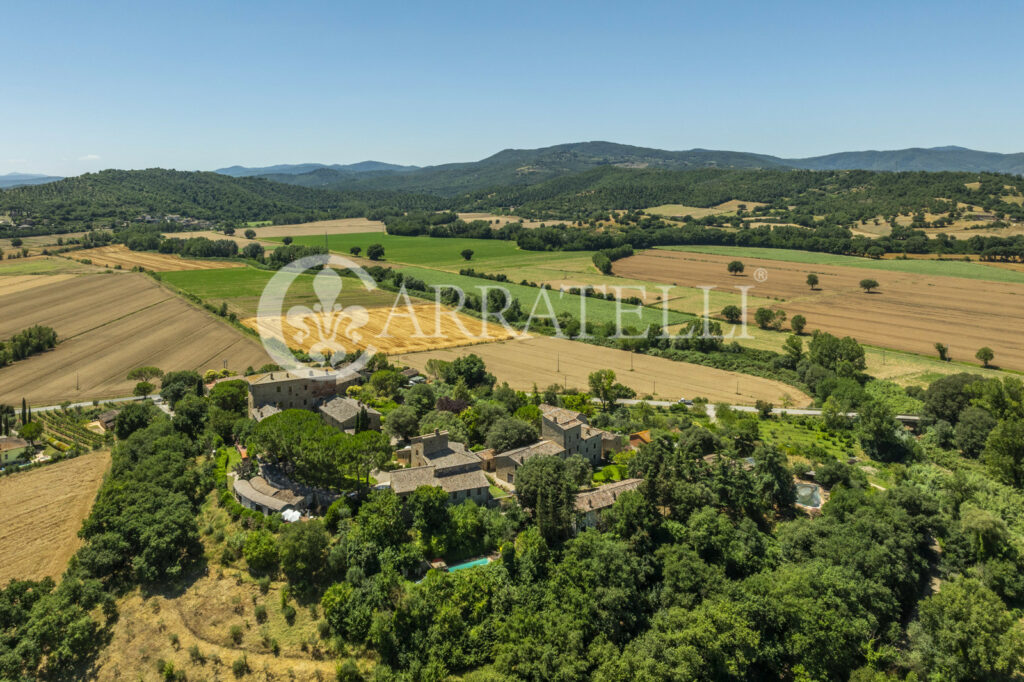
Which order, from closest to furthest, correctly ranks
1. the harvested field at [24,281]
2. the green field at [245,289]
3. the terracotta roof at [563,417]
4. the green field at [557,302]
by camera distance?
the terracotta roof at [563,417]
the green field at [557,302]
the green field at [245,289]
the harvested field at [24,281]

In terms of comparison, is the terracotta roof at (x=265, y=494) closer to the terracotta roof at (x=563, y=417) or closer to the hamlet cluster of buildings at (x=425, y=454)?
the hamlet cluster of buildings at (x=425, y=454)

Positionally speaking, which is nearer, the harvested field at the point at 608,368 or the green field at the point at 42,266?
the harvested field at the point at 608,368

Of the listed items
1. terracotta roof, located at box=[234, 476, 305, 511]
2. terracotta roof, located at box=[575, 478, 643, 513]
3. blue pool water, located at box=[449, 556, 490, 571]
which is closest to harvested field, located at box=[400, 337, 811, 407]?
terracotta roof, located at box=[575, 478, 643, 513]

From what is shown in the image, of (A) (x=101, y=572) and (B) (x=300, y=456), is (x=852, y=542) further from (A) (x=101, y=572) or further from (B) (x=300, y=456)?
(A) (x=101, y=572)

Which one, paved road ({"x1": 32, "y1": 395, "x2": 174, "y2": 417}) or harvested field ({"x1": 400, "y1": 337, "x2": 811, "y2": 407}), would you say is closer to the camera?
paved road ({"x1": 32, "y1": 395, "x2": 174, "y2": 417})

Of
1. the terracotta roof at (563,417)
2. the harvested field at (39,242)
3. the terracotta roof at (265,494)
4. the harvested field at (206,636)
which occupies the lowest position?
the harvested field at (206,636)

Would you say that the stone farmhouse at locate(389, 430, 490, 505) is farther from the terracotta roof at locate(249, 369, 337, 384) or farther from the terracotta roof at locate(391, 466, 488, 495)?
the terracotta roof at locate(249, 369, 337, 384)

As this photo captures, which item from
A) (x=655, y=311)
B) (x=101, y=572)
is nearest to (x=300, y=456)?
(x=101, y=572)

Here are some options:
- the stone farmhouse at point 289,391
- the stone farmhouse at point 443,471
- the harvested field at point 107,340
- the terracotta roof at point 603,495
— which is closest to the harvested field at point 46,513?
the stone farmhouse at point 289,391
